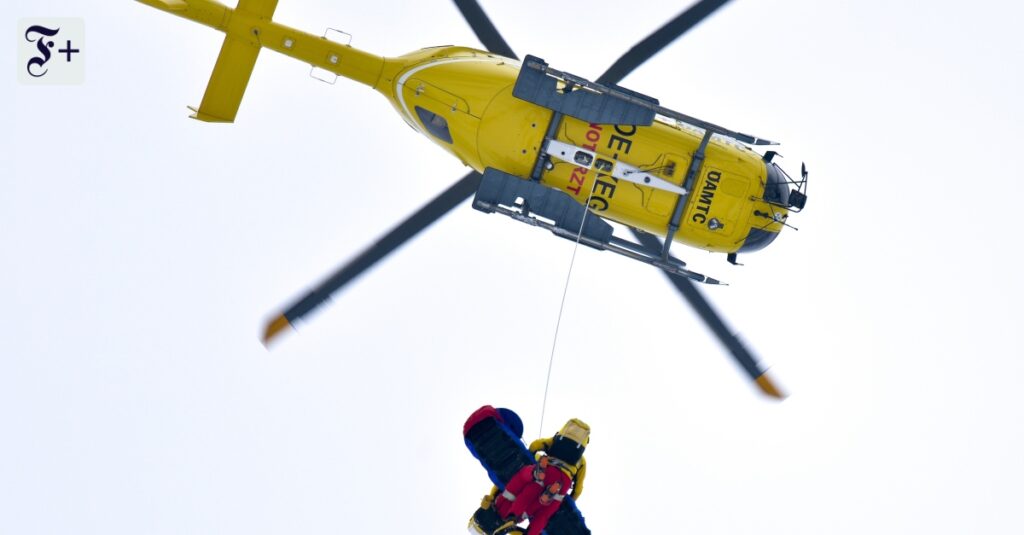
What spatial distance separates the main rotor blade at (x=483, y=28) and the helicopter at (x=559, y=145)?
0.02 meters

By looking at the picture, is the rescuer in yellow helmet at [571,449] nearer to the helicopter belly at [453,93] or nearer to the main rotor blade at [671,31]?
the helicopter belly at [453,93]

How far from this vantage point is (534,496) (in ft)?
46.9

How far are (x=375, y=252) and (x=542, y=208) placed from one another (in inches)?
107

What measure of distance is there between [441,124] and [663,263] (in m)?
3.95

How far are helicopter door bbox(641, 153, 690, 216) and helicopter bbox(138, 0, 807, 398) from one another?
0.6 inches

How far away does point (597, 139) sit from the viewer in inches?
653

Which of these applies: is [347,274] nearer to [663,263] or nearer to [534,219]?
[534,219]

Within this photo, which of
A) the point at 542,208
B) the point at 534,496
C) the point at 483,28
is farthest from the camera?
the point at 483,28

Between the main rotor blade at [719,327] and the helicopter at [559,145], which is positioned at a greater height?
the helicopter at [559,145]

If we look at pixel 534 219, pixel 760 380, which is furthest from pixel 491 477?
pixel 760 380

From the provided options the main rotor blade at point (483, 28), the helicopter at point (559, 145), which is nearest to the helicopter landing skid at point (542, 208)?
the helicopter at point (559, 145)

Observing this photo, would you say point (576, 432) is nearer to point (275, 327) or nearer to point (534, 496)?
point (534, 496)

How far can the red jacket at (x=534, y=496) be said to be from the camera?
14.1 meters

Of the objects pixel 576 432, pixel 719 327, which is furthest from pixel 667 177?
pixel 576 432
